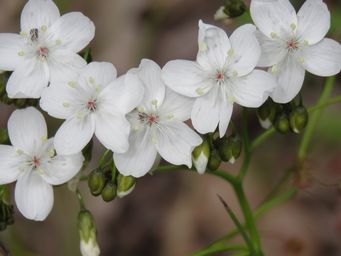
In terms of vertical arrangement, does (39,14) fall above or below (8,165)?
above

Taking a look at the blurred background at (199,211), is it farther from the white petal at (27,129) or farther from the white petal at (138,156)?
the white petal at (138,156)

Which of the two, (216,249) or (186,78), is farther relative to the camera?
(216,249)

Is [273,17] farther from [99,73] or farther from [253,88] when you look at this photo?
[99,73]

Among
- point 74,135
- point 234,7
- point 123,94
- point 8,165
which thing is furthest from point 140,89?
point 234,7

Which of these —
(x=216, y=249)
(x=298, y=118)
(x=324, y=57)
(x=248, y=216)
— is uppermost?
(x=324, y=57)

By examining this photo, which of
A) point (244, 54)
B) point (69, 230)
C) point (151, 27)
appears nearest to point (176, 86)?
point (244, 54)

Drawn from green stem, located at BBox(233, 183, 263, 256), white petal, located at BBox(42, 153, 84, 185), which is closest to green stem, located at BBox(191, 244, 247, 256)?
green stem, located at BBox(233, 183, 263, 256)

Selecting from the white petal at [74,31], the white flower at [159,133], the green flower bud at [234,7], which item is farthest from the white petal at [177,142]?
the green flower bud at [234,7]
